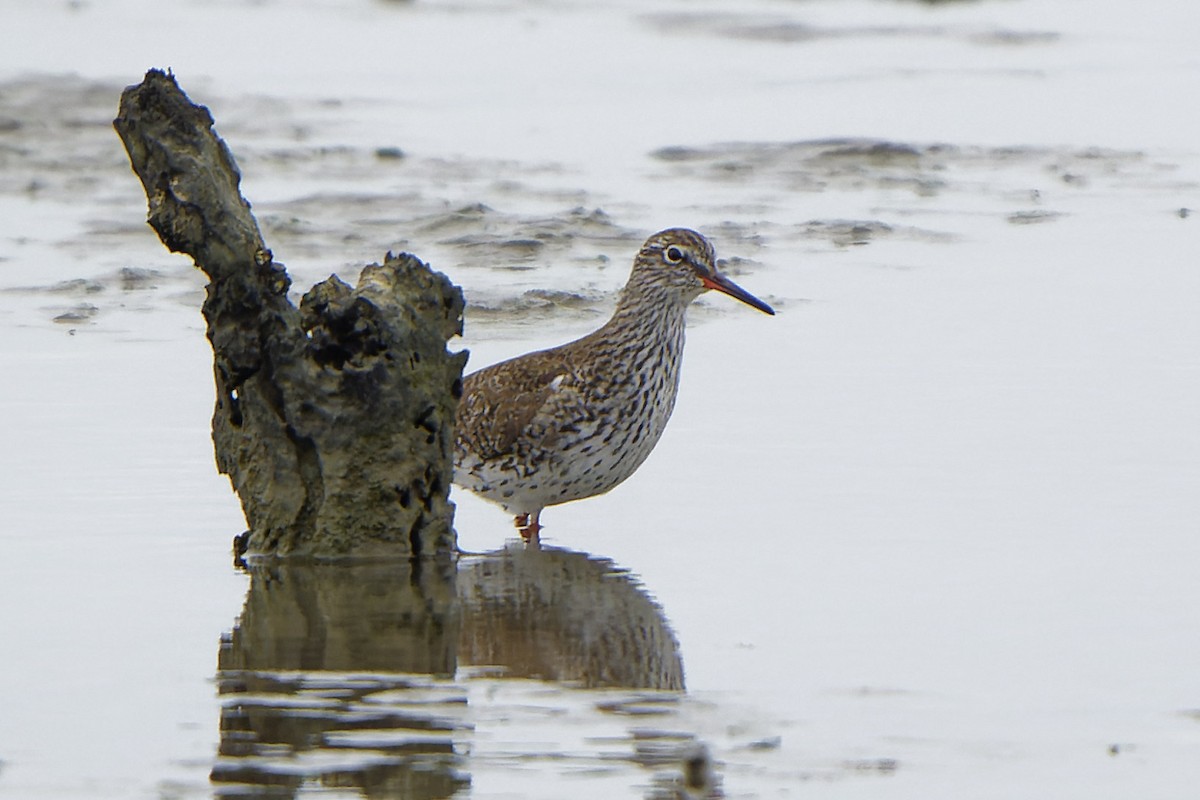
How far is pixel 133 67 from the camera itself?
1970 centimetres

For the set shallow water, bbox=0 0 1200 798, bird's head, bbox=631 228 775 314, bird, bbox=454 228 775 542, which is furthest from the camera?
bird's head, bbox=631 228 775 314

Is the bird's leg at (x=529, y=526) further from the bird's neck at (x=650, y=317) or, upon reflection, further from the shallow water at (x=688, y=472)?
the bird's neck at (x=650, y=317)

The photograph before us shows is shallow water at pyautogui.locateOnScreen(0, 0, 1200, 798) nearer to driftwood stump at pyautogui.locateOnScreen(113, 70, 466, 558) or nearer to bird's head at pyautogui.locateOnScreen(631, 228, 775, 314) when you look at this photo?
driftwood stump at pyautogui.locateOnScreen(113, 70, 466, 558)

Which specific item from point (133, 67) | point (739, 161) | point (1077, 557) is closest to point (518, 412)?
point (1077, 557)

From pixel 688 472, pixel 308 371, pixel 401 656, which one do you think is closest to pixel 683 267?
pixel 688 472

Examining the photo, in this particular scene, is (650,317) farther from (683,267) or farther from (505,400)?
(505,400)

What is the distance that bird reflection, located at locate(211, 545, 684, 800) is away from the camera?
5.47m

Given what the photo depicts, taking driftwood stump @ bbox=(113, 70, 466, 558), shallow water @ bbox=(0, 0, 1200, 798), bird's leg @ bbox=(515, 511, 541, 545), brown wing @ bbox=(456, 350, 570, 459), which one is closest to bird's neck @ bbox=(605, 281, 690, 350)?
brown wing @ bbox=(456, 350, 570, 459)

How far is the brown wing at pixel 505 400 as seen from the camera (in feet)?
Result: 28.1

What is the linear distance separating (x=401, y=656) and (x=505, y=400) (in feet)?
7.62

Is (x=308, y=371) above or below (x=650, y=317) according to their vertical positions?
below

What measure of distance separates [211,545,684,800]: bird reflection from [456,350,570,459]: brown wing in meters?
0.57

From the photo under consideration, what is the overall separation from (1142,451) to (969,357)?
1.80 meters

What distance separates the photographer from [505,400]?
868 centimetres
